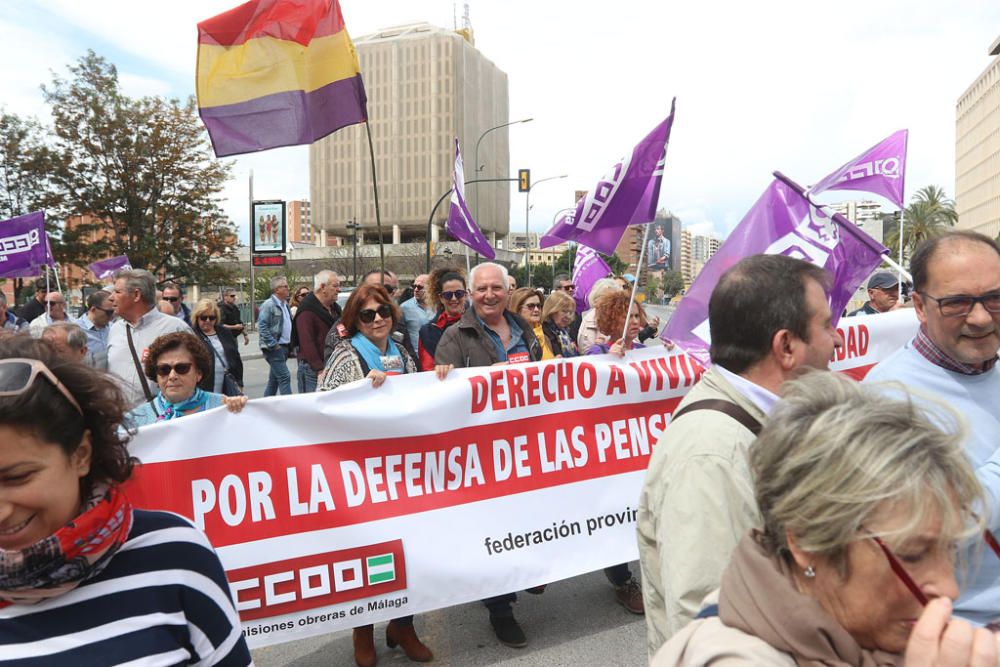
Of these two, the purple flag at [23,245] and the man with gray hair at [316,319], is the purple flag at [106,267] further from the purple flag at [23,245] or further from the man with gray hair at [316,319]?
the man with gray hair at [316,319]

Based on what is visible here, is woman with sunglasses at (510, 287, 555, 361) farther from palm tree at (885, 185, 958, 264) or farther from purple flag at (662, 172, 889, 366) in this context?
palm tree at (885, 185, 958, 264)

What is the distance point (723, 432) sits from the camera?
5.78 ft

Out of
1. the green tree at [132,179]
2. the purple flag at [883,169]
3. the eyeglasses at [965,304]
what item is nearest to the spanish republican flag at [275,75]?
the purple flag at [883,169]

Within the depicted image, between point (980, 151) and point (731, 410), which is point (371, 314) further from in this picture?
point (980, 151)

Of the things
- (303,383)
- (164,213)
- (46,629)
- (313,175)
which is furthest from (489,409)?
(313,175)

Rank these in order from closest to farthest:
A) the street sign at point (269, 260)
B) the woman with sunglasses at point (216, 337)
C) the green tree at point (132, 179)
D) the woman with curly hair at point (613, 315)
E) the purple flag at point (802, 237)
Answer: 1. the purple flag at point (802, 237)
2. the woman with curly hair at point (613, 315)
3. the woman with sunglasses at point (216, 337)
4. the green tree at point (132, 179)
5. the street sign at point (269, 260)

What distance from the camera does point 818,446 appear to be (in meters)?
1.26

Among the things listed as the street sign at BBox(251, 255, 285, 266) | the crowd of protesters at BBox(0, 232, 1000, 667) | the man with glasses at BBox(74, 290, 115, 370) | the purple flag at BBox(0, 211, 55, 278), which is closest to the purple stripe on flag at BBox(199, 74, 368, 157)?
the man with glasses at BBox(74, 290, 115, 370)

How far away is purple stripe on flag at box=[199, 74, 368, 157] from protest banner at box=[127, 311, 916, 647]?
97.4 inches

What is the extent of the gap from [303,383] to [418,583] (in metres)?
4.92

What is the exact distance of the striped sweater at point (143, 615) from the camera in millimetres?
1398

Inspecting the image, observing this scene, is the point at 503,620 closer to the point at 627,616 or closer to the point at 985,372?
the point at 627,616

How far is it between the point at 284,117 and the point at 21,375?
440 cm

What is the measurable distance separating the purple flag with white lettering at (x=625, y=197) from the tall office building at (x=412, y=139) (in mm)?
74467
